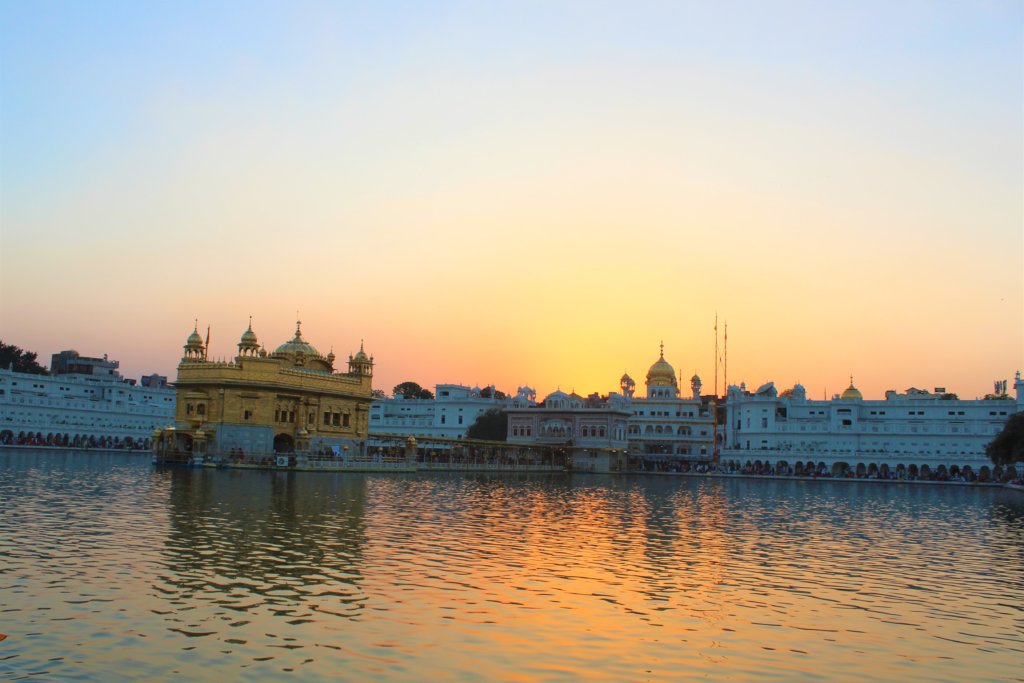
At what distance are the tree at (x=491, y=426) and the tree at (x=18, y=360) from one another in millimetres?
61587

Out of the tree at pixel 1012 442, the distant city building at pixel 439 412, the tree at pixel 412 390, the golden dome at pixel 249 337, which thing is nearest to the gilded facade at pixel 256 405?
the golden dome at pixel 249 337

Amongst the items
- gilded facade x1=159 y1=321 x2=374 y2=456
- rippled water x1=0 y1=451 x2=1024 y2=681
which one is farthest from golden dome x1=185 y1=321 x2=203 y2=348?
rippled water x1=0 y1=451 x2=1024 y2=681

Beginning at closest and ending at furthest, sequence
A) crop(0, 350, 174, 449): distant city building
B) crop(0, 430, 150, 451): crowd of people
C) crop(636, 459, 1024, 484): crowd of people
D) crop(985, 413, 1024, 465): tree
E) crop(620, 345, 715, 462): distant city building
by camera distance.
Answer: crop(985, 413, 1024, 465): tree
crop(636, 459, 1024, 484): crowd of people
crop(0, 430, 150, 451): crowd of people
crop(0, 350, 174, 449): distant city building
crop(620, 345, 715, 462): distant city building

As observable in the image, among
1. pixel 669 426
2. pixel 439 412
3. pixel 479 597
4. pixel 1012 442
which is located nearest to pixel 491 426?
pixel 439 412

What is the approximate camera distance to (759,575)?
2247 centimetres

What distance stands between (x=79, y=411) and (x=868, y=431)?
88268mm

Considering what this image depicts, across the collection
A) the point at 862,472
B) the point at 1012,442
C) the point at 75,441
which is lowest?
the point at 862,472

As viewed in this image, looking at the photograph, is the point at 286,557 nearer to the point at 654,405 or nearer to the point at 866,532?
the point at 866,532

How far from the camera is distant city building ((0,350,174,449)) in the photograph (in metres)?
108

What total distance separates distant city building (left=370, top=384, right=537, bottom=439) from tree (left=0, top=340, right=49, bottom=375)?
1898 inches

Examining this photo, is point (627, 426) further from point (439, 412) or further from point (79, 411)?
point (79, 411)

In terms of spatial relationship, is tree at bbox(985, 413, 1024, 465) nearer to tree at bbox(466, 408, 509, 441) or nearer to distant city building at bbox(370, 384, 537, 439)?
tree at bbox(466, 408, 509, 441)

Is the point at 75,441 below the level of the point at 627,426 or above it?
below

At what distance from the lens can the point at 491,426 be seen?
398 ft
